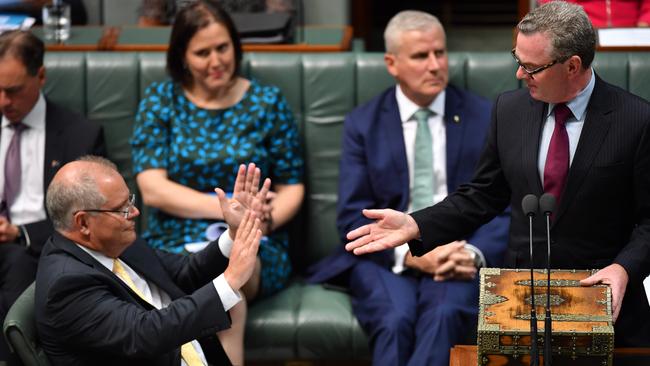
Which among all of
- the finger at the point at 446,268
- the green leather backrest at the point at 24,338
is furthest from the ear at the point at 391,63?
the green leather backrest at the point at 24,338

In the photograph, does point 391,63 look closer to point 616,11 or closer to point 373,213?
point 616,11

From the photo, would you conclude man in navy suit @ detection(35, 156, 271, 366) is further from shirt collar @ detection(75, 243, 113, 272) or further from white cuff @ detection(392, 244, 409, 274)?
white cuff @ detection(392, 244, 409, 274)

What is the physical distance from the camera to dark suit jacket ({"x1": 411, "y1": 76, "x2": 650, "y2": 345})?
3.12 m

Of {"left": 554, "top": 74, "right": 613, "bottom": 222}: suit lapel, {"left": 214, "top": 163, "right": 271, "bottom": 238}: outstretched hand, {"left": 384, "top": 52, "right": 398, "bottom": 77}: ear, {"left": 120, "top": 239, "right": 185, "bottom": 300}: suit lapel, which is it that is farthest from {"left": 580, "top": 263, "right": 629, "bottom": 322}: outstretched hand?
{"left": 384, "top": 52, "right": 398, "bottom": 77}: ear

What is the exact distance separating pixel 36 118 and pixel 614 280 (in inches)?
88.8

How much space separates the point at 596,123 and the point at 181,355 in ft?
4.08

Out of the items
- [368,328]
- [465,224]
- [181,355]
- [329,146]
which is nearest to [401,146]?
[329,146]

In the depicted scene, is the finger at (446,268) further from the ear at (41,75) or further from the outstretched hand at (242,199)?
the ear at (41,75)

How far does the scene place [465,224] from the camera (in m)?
3.27

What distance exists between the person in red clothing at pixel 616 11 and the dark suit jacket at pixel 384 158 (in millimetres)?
767

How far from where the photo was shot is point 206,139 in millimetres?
4277

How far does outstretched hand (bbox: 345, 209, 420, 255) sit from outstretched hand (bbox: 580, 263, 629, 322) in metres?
0.49

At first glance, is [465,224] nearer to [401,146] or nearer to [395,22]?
[401,146]

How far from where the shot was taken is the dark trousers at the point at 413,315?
3.75 metres
